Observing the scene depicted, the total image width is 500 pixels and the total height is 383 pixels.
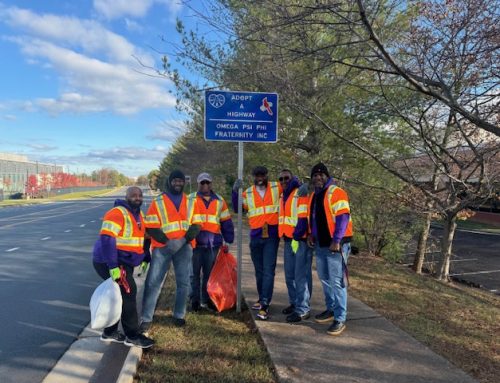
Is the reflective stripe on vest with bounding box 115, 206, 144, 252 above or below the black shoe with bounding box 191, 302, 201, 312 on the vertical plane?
above

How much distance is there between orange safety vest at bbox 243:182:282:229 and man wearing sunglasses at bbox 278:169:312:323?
0.52 feet

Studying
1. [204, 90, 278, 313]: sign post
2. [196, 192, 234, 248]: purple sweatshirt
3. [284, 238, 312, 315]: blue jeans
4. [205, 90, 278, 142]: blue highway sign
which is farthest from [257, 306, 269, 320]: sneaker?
[205, 90, 278, 142]: blue highway sign

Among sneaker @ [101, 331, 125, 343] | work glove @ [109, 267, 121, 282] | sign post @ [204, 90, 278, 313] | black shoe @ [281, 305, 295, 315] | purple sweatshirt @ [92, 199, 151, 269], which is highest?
sign post @ [204, 90, 278, 313]

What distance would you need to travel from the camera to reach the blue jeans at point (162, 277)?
4.70 metres

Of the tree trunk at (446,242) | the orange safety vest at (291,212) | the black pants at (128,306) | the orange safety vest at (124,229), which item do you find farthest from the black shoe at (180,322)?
the tree trunk at (446,242)

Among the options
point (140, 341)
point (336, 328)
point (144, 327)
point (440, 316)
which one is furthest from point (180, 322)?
point (440, 316)

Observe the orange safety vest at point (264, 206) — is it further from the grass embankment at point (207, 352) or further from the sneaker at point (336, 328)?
the sneaker at point (336, 328)

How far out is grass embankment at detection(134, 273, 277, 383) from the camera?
142 inches

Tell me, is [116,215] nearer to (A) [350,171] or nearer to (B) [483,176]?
(B) [483,176]

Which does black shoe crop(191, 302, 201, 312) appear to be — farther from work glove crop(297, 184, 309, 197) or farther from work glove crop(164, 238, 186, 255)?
work glove crop(297, 184, 309, 197)

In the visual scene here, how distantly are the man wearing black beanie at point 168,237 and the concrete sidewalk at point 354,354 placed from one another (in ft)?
3.95

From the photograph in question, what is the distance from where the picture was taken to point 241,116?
528 centimetres

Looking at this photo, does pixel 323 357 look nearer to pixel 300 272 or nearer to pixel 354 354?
pixel 354 354

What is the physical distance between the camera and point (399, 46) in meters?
6.11
